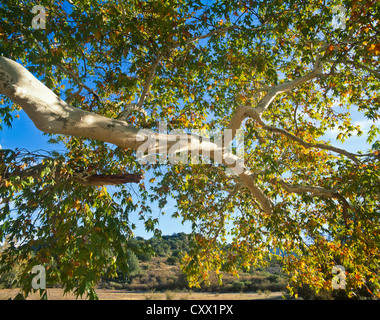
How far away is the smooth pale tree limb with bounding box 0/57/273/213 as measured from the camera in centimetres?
201

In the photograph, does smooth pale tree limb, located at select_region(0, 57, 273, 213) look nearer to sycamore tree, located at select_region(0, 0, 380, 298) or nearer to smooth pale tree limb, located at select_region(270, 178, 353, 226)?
sycamore tree, located at select_region(0, 0, 380, 298)

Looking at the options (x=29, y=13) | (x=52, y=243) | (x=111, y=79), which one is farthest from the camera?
(x=111, y=79)

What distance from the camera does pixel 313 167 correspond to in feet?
21.4

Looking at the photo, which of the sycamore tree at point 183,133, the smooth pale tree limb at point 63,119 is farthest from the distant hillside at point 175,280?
the smooth pale tree limb at point 63,119

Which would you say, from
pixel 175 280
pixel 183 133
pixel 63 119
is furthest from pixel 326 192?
pixel 175 280

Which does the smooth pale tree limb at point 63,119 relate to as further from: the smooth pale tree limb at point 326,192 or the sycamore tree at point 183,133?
the smooth pale tree limb at point 326,192

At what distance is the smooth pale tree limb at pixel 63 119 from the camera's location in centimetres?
201

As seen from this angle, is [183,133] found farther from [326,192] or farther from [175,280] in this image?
[175,280]

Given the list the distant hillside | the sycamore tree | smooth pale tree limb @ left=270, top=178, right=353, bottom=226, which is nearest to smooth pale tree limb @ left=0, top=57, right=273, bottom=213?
the sycamore tree

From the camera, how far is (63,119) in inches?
88.9
